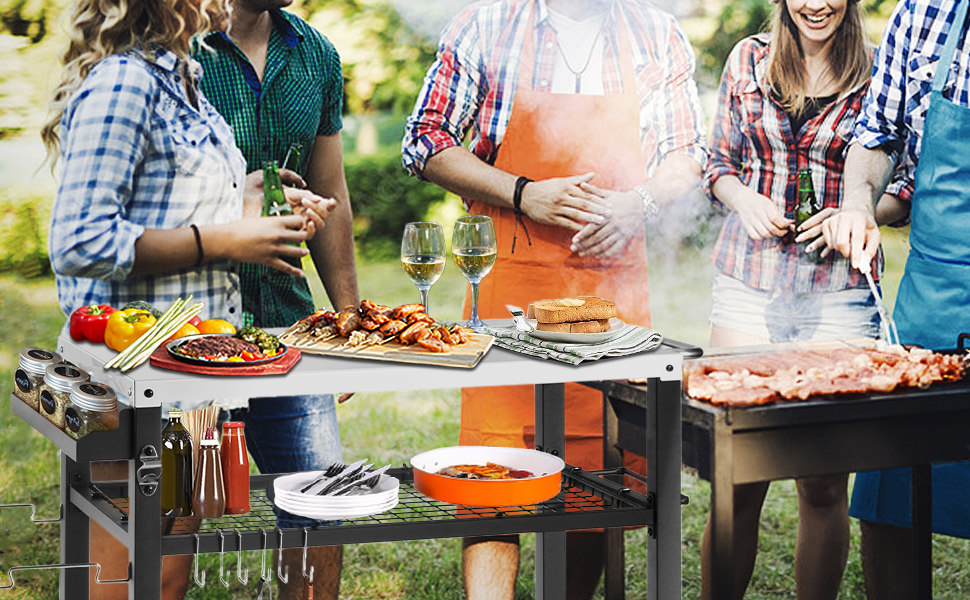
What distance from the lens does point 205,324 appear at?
8.63 feet

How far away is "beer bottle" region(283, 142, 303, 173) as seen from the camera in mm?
3709

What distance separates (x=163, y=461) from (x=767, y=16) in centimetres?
291

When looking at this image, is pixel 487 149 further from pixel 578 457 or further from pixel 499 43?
pixel 578 457

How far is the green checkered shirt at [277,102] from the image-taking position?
359cm

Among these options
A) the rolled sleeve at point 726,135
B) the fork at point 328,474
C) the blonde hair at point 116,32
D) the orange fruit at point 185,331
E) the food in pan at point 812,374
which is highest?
the blonde hair at point 116,32

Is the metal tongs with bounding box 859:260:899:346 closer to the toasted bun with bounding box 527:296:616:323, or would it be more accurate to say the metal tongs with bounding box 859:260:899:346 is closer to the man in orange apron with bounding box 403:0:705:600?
the man in orange apron with bounding box 403:0:705:600

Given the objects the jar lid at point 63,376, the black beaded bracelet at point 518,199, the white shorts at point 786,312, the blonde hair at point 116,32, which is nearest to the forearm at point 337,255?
the black beaded bracelet at point 518,199

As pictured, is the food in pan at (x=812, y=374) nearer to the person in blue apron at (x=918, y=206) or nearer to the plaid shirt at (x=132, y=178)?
the person in blue apron at (x=918, y=206)

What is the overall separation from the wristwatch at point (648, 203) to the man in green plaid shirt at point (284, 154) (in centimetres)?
106

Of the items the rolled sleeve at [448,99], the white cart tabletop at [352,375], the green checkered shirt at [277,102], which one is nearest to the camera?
the white cart tabletop at [352,375]

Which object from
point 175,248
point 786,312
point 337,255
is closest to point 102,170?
point 175,248

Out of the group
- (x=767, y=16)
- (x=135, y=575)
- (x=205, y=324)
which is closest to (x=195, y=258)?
(x=205, y=324)

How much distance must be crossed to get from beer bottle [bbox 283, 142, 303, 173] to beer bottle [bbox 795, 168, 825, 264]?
1.85 m

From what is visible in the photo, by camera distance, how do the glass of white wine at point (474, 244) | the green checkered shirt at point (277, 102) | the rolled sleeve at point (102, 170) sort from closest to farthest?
the glass of white wine at point (474, 244)
the rolled sleeve at point (102, 170)
the green checkered shirt at point (277, 102)
